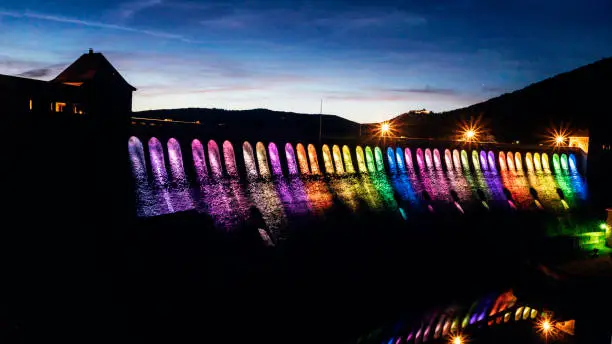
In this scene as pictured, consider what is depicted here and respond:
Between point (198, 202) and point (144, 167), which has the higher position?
point (144, 167)

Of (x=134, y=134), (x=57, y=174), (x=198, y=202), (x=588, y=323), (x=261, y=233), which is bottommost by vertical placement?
(x=588, y=323)

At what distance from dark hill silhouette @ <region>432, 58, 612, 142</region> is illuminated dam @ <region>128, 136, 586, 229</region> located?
2215cm

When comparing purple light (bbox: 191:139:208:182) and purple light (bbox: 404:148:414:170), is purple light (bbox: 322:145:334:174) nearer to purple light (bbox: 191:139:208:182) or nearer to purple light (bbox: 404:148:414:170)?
purple light (bbox: 404:148:414:170)

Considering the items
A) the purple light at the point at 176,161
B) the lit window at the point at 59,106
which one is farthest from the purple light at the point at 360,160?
the lit window at the point at 59,106

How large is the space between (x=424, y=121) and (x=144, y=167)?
220 ft

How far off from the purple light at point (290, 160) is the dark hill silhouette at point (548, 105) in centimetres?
4167

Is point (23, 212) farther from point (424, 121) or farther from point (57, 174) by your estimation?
point (424, 121)

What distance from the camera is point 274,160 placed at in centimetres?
2448

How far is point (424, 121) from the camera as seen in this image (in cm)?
8056

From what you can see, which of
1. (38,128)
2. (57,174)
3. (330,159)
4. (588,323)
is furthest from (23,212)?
(588,323)

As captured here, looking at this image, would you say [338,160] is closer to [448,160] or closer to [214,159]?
[214,159]

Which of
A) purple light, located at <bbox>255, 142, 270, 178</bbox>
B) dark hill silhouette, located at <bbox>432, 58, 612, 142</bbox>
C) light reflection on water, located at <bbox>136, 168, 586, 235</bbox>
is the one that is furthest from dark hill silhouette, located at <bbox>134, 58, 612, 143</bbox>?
purple light, located at <bbox>255, 142, 270, 178</bbox>

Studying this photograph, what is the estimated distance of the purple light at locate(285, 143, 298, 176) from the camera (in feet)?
82.1

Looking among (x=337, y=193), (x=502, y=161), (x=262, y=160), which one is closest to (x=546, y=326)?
(x=337, y=193)
